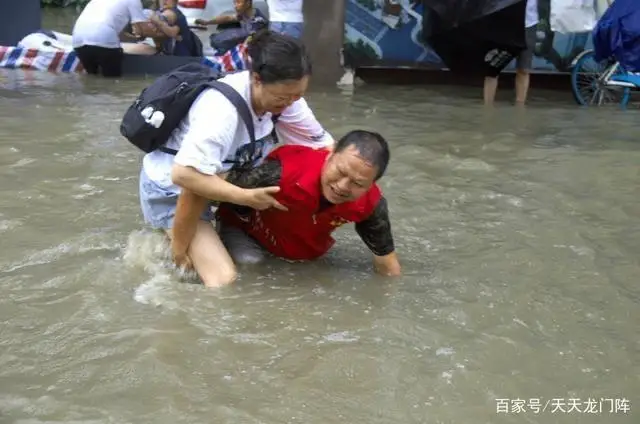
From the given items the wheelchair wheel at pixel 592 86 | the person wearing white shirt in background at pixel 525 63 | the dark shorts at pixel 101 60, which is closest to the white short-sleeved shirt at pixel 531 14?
the person wearing white shirt in background at pixel 525 63

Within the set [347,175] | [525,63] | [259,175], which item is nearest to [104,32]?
[525,63]

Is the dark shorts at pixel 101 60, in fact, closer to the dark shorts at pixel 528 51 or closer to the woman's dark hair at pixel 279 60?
the dark shorts at pixel 528 51

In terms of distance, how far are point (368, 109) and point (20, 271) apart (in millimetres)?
4970

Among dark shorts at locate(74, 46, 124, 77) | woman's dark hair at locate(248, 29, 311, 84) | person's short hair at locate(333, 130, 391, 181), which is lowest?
dark shorts at locate(74, 46, 124, 77)

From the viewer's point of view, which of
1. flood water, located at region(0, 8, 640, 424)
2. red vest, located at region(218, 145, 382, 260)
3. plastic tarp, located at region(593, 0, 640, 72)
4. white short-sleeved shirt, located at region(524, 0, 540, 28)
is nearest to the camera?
flood water, located at region(0, 8, 640, 424)

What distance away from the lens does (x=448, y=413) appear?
→ 110 inches

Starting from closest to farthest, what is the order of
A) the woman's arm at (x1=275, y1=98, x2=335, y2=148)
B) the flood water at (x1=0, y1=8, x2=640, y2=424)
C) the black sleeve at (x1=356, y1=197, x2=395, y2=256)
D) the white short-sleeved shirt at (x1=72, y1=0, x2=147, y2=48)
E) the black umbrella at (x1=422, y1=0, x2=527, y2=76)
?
1. the flood water at (x1=0, y1=8, x2=640, y2=424)
2. the black sleeve at (x1=356, y1=197, x2=395, y2=256)
3. the woman's arm at (x1=275, y1=98, x2=335, y2=148)
4. the black umbrella at (x1=422, y1=0, x2=527, y2=76)
5. the white short-sleeved shirt at (x1=72, y1=0, x2=147, y2=48)

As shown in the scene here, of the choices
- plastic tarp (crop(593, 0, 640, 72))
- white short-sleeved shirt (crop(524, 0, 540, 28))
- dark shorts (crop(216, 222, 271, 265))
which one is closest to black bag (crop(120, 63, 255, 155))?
dark shorts (crop(216, 222, 271, 265))

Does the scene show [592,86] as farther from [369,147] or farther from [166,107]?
[166,107]

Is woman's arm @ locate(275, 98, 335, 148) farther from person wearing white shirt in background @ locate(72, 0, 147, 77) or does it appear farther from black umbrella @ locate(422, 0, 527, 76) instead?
person wearing white shirt in background @ locate(72, 0, 147, 77)

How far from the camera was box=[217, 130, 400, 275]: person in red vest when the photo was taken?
3.49 meters

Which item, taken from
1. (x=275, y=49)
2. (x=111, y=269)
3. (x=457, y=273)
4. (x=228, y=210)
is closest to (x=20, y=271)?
(x=111, y=269)

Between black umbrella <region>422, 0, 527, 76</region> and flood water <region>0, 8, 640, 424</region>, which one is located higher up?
black umbrella <region>422, 0, 527, 76</region>

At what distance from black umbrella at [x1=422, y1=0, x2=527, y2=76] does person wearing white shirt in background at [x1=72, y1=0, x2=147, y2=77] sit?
11.6 ft
